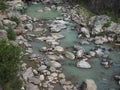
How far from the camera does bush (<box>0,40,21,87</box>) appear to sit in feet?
35.6

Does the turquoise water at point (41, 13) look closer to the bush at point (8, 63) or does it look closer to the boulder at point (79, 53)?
the boulder at point (79, 53)

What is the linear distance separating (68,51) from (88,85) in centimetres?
421

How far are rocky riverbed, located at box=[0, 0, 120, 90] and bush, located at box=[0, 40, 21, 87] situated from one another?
0.85 metres

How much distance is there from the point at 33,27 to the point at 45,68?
6302 millimetres

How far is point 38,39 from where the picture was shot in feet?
59.9

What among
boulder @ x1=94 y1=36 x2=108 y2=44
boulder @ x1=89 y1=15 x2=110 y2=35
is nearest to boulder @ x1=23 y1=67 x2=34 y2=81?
boulder @ x1=94 y1=36 x2=108 y2=44

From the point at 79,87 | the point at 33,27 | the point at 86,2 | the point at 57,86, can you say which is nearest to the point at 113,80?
the point at 79,87

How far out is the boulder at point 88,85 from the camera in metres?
12.9

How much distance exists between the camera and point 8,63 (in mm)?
11016

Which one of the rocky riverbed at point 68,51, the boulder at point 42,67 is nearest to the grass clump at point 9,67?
the rocky riverbed at point 68,51

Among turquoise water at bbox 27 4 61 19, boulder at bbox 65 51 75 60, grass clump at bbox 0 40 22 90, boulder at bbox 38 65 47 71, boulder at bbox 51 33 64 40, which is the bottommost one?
boulder at bbox 65 51 75 60

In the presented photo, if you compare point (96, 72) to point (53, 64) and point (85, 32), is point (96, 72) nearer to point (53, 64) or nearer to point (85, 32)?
point (53, 64)

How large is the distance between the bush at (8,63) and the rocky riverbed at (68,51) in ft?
2.77

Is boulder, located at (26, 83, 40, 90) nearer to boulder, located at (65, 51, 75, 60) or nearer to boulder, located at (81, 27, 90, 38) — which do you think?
boulder, located at (65, 51, 75, 60)
